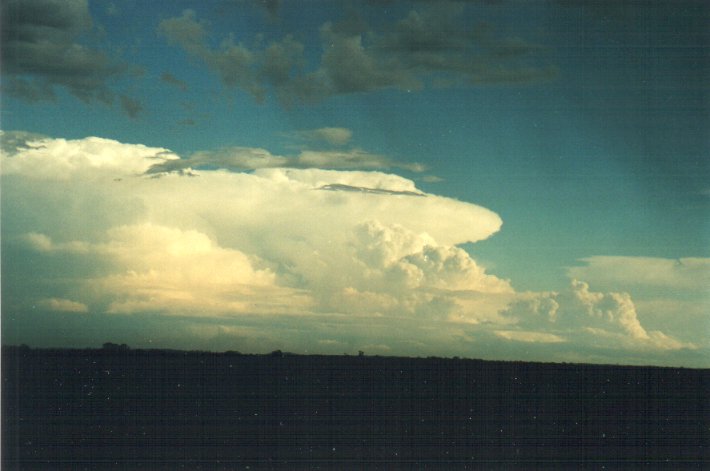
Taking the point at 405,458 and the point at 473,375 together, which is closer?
the point at 405,458

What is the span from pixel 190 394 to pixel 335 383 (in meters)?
20.1

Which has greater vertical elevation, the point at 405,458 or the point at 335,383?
the point at 405,458

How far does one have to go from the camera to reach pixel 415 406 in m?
43.9

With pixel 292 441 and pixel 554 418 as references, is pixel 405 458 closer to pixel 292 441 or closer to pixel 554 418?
pixel 292 441

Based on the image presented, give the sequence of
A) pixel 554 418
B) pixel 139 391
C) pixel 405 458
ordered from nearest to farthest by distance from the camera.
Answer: pixel 405 458, pixel 554 418, pixel 139 391

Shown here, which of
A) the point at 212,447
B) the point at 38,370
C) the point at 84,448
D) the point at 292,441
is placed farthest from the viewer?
the point at 38,370

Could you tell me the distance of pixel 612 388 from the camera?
58500 mm

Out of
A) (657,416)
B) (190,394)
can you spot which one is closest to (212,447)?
(657,416)

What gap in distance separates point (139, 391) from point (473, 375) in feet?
114

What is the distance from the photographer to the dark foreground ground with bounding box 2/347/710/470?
17.2m

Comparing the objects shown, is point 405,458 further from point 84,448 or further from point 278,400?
point 278,400

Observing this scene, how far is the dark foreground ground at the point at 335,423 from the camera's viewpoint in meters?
17.2

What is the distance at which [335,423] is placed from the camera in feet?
115

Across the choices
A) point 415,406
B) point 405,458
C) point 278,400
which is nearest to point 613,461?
point 405,458
